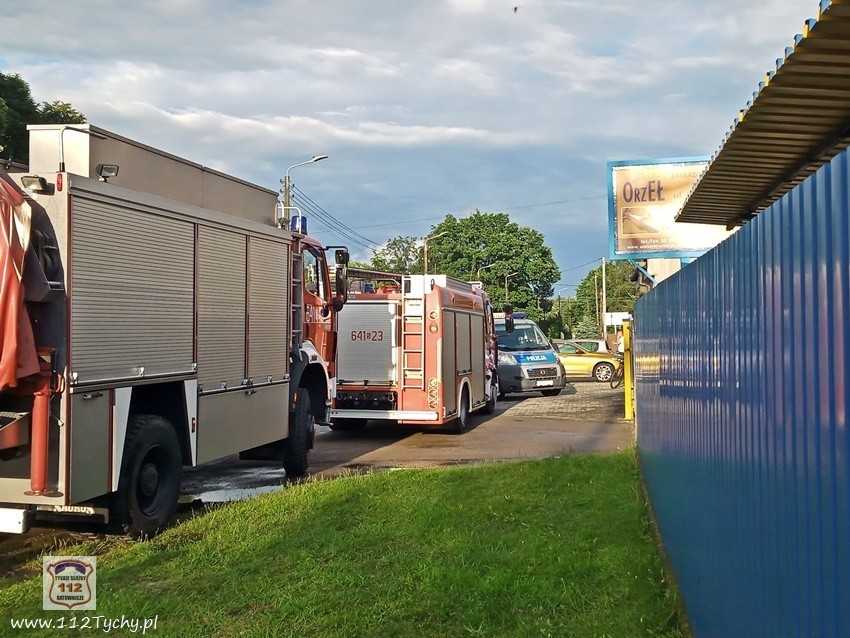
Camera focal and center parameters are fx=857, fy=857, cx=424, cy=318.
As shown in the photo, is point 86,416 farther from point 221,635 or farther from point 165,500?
point 221,635

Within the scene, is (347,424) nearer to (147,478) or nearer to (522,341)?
(147,478)

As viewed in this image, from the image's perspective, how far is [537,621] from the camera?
16.0 ft

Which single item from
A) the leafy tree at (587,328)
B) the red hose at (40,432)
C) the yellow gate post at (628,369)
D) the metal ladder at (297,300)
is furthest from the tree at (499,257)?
the red hose at (40,432)

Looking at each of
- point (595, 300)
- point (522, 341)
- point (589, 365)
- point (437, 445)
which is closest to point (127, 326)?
point (437, 445)

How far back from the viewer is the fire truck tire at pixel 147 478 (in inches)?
266

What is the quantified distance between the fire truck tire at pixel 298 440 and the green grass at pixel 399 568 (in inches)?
68.7

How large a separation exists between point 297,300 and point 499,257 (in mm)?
52857

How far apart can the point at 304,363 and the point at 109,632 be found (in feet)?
19.4

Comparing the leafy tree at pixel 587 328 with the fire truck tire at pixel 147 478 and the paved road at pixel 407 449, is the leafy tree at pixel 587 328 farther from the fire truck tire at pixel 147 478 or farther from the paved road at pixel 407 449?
the fire truck tire at pixel 147 478

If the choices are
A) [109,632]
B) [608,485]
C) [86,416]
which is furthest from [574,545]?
[86,416]

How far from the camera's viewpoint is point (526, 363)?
2430cm

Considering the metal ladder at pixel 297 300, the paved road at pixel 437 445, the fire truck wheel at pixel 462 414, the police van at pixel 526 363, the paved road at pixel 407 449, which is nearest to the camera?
the paved road at pixel 407 449

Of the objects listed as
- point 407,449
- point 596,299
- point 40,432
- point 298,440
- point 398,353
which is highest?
point 596,299

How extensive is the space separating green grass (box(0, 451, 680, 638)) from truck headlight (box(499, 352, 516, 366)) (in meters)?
15.8
